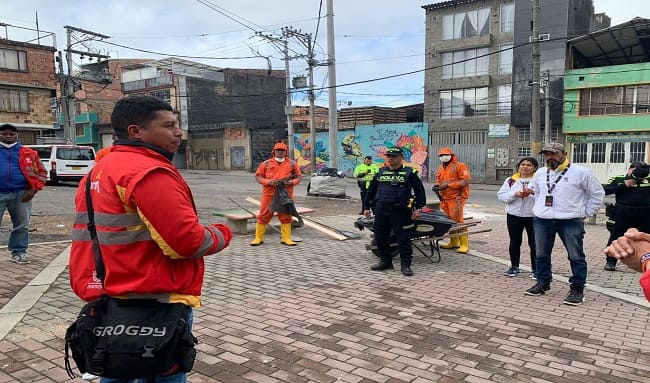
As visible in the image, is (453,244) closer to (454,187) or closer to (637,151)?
(454,187)

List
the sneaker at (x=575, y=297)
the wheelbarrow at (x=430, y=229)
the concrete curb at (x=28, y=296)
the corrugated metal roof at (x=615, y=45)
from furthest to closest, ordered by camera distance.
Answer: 1. the corrugated metal roof at (x=615, y=45)
2. the wheelbarrow at (x=430, y=229)
3. the sneaker at (x=575, y=297)
4. the concrete curb at (x=28, y=296)

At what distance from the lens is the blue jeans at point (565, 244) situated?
5056 mm

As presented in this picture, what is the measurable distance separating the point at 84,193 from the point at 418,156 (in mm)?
30164

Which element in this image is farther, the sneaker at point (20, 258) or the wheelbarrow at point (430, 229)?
the wheelbarrow at point (430, 229)

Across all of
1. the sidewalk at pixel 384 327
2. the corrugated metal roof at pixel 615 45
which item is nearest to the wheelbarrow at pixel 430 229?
the sidewalk at pixel 384 327

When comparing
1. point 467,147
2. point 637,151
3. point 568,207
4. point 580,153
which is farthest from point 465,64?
point 568,207

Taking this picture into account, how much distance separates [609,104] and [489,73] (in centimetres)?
696

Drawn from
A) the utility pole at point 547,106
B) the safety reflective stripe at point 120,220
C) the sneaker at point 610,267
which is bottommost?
the sneaker at point 610,267

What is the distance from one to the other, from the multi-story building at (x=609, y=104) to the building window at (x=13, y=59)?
35002 millimetres

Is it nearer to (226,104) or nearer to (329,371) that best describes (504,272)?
(329,371)

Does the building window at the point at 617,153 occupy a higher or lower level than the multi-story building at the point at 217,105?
lower

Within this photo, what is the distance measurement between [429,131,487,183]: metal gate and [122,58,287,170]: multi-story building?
14060 millimetres

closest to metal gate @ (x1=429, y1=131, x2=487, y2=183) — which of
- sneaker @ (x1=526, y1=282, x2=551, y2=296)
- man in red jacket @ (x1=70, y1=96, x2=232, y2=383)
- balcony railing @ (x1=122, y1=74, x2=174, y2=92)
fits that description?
balcony railing @ (x1=122, y1=74, x2=174, y2=92)

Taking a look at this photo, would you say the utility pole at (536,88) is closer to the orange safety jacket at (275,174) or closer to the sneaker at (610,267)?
the sneaker at (610,267)
